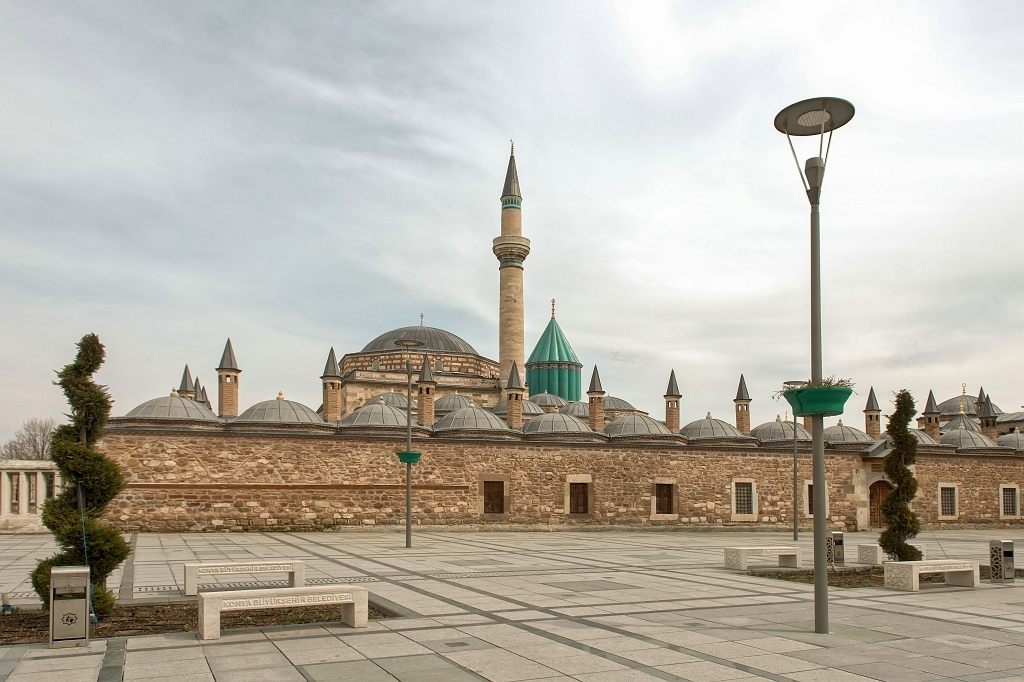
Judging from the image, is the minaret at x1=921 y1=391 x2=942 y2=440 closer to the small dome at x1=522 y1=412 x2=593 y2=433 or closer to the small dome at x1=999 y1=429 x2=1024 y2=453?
the small dome at x1=999 y1=429 x2=1024 y2=453

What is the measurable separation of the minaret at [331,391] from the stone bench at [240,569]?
22.6 meters

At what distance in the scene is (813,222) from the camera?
8031 millimetres

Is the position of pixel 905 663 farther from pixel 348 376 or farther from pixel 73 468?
pixel 348 376

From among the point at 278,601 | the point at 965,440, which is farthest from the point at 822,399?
the point at 965,440

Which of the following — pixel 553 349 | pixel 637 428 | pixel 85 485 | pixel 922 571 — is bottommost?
pixel 922 571

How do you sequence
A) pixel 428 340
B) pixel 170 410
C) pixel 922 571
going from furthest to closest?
1. pixel 428 340
2. pixel 170 410
3. pixel 922 571

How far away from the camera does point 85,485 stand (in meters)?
8.20

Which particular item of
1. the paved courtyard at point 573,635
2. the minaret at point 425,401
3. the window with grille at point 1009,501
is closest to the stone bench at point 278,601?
the paved courtyard at point 573,635

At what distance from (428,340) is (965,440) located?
26.9 m

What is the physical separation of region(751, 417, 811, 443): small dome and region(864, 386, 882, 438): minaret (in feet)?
15.8

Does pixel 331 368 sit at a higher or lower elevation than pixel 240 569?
higher

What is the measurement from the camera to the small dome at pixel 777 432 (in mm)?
31297

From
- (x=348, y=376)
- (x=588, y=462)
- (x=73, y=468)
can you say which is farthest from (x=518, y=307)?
(x=73, y=468)

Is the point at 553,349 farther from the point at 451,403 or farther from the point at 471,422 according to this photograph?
the point at 471,422
